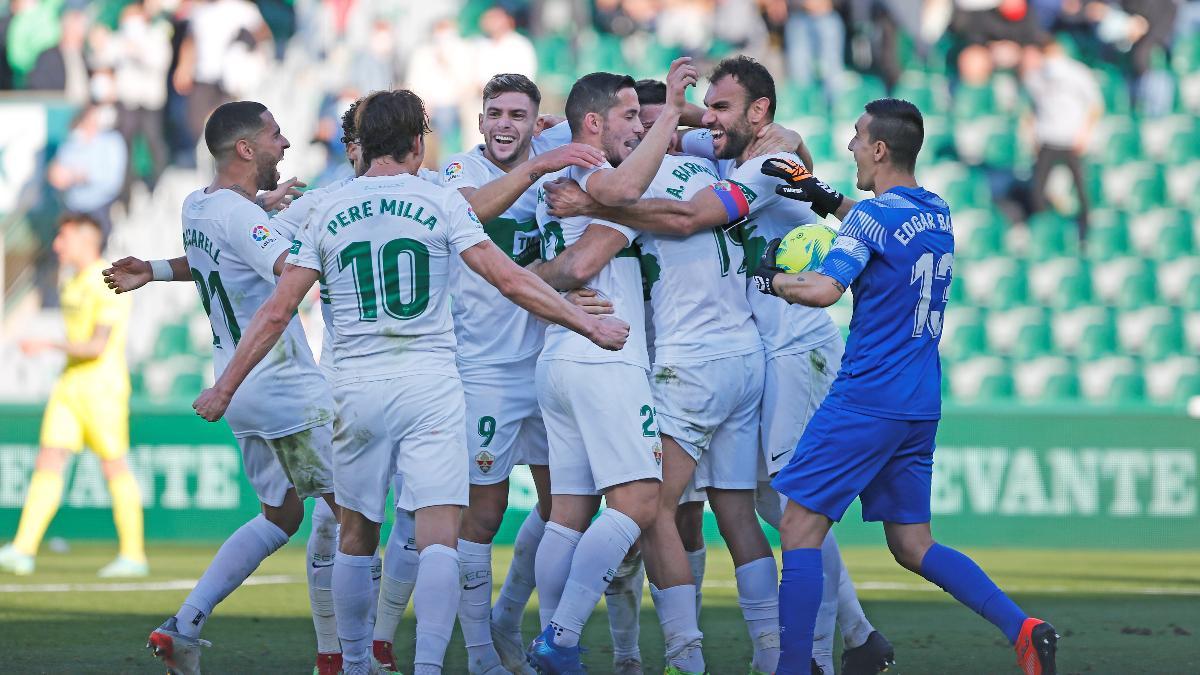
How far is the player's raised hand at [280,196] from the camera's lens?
7594mm

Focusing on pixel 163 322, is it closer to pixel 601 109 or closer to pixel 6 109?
pixel 6 109

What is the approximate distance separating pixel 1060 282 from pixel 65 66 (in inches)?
458

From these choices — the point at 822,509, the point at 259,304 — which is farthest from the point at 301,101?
the point at 822,509

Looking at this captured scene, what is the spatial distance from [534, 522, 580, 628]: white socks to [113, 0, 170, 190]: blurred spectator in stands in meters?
12.7

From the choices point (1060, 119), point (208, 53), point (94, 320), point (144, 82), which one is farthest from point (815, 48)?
point (94, 320)

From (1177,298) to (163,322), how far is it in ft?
35.2

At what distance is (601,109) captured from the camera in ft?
22.1

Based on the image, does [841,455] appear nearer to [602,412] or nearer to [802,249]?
[802,249]

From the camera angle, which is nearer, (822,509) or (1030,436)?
(822,509)

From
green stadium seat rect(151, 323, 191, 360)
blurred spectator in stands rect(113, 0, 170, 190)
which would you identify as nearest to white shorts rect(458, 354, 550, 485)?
green stadium seat rect(151, 323, 191, 360)

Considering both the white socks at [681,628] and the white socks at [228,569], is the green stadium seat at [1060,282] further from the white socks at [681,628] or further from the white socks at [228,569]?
the white socks at [228,569]

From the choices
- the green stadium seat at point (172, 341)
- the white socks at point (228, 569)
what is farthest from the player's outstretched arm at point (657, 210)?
the green stadium seat at point (172, 341)

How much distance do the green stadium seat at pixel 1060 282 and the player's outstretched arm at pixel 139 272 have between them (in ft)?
38.3

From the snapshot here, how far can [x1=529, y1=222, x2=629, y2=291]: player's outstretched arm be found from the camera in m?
6.64
